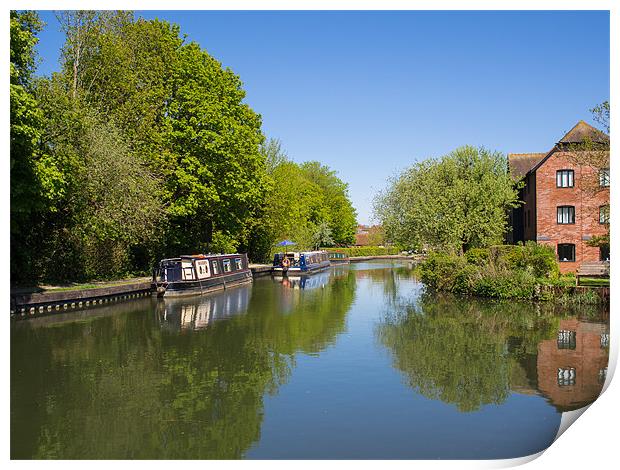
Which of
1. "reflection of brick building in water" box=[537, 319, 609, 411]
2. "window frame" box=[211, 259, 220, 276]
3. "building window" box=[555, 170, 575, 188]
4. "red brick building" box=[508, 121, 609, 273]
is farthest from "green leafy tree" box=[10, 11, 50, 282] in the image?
"building window" box=[555, 170, 575, 188]

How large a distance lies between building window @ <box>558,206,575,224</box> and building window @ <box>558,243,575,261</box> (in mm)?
1312

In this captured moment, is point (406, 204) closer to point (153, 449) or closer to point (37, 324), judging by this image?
point (37, 324)

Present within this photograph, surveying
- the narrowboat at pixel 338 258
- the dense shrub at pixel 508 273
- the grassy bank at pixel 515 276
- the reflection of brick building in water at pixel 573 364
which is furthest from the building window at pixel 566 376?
the narrowboat at pixel 338 258

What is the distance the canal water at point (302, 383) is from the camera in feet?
28.2

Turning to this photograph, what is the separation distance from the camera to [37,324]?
1934cm

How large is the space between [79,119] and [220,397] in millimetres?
17579

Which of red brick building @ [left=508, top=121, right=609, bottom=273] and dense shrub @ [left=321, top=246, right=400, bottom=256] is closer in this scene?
red brick building @ [left=508, top=121, right=609, bottom=273]

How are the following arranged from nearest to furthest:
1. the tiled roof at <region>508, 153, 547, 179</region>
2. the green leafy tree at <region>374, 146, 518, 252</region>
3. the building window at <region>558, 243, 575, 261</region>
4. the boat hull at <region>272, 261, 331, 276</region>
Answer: the green leafy tree at <region>374, 146, 518, 252</region>, the building window at <region>558, 243, 575, 261</region>, the tiled roof at <region>508, 153, 547, 179</region>, the boat hull at <region>272, 261, 331, 276</region>

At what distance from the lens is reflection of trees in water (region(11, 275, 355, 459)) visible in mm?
8648

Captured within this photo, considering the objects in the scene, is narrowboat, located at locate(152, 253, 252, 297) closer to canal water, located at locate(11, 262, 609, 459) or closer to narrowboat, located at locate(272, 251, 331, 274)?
canal water, located at locate(11, 262, 609, 459)

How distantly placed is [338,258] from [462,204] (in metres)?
42.3

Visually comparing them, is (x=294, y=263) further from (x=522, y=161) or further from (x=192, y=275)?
(x=522, y=161)

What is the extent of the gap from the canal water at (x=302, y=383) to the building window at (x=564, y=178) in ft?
47.9

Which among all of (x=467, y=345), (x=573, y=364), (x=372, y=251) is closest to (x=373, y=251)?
(x=372, y=251)
